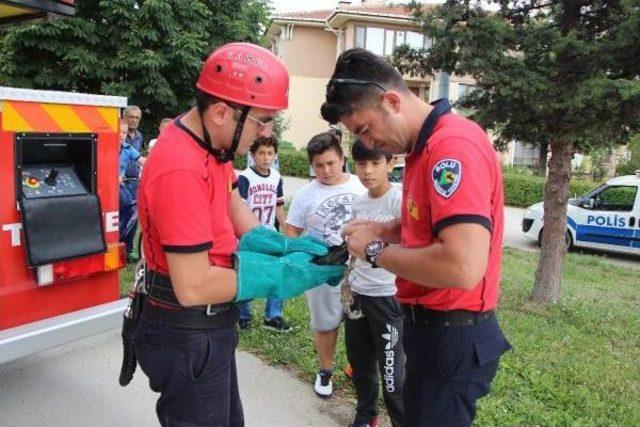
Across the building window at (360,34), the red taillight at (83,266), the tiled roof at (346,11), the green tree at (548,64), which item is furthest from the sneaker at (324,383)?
the building window at (360,34)

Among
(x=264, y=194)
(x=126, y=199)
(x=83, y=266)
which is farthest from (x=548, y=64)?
(x=126, y=199)

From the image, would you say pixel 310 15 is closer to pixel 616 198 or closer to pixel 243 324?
pixel 616 198

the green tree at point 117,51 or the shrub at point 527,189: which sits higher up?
the green tree at point 117,51

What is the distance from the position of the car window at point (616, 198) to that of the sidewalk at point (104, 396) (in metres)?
9.87

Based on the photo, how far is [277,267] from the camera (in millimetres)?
2061

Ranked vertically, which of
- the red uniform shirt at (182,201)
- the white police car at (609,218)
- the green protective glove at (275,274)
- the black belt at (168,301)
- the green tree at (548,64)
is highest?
the green tree at (548,64)

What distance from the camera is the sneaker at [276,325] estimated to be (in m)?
4.98

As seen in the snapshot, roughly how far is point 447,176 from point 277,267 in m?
0.73

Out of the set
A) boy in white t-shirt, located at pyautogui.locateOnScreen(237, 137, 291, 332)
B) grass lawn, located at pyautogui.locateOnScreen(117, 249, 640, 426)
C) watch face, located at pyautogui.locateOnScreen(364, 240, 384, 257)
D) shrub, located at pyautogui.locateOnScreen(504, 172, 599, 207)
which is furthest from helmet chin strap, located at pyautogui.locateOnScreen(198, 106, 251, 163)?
shrub, located at pyautogui.locateOnScreen(504, 172, 599, 207)

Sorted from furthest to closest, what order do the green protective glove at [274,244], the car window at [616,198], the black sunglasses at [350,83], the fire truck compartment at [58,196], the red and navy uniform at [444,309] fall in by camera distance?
the car window at [616,198] → the fire truck compartment at [58,196] → the green protective glove at [274,244] → the black sunglasses at [350,83] → the red and navy uniform at [444,309]

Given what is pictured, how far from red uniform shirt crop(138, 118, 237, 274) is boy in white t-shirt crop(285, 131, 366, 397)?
1734mm

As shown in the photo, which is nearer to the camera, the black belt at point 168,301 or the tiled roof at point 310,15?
the black belt at point 168,301

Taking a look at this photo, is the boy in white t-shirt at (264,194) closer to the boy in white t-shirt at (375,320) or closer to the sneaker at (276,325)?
the sneaker at (276,325)

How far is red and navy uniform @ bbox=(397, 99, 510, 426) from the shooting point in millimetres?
1765
